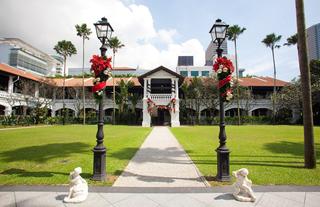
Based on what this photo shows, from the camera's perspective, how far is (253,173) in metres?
6.42

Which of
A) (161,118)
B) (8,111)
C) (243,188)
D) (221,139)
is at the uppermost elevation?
Result: (8,111)

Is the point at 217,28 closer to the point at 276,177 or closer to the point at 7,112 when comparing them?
the point at 276,177

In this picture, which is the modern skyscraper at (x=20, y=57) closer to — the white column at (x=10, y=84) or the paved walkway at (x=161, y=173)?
the white column at (x=10, y=84)

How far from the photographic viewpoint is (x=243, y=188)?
4496 millimetres

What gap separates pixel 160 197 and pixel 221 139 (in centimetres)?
249

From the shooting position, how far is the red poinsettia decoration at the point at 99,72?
19.7ft

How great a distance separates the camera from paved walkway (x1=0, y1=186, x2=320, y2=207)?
4238mm

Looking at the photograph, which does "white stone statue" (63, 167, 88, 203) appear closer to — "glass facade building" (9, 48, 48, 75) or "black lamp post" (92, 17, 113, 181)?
"black lamp post" (92, 17, 113, 181)

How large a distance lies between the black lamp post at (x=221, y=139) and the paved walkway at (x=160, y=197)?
61 cm

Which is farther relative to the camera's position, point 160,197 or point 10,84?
point 10,84

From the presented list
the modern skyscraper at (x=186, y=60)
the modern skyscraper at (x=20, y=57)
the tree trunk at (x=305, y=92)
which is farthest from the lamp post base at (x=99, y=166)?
the modern skyscraper at (x=186, y=60)

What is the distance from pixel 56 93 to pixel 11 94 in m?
8.55

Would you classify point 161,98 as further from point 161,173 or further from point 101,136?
point 101,136

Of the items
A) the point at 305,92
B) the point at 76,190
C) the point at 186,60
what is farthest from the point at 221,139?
the point at 186,60
